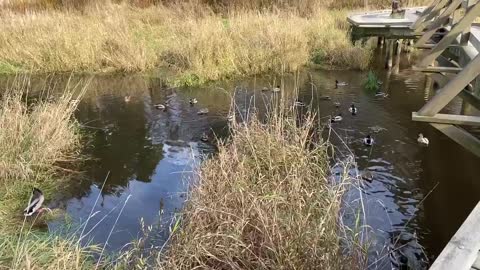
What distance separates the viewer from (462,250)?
7.13 feet

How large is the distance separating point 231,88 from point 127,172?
15.2ft

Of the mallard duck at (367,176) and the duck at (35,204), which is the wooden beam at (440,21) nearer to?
the mallard duck at (367,176)

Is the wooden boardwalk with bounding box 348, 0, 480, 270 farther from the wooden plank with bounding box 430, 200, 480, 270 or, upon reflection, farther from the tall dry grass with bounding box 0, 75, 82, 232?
the tall dry grass with bounding box 0, 75, 82, 232

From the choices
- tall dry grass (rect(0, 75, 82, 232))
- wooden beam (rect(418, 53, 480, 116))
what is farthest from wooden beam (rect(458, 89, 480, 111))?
tall dry grass (rect(0, 75, 82, 232))

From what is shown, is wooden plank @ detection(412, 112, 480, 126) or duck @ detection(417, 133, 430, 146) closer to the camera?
wooden plank @ detection(412, 112, 480, 126)

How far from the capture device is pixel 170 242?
399 centimetres

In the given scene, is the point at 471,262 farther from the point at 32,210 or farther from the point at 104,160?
the point at 104,160

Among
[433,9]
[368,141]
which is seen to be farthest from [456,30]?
[433,9]

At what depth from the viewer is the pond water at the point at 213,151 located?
5.12 metres

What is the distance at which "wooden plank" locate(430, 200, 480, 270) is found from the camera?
2080 millimetres

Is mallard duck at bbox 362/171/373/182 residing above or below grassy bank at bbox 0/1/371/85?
below

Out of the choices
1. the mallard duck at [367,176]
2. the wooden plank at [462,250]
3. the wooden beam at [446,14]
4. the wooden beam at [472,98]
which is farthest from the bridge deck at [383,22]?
the wooden plank at [462,250]

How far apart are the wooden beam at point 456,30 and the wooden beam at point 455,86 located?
1.43 m

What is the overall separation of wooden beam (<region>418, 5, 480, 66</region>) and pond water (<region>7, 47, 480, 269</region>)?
1607 millimetres
